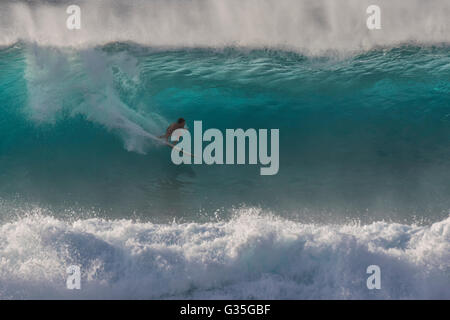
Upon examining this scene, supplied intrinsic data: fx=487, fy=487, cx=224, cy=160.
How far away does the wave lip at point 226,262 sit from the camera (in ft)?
19.4

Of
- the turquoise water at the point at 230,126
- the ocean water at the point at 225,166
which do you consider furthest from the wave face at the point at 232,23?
the turquoise water at the point at 230,126

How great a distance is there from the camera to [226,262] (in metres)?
6.22

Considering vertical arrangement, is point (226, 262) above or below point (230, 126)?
below

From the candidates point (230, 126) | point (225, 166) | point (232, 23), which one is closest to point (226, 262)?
point (225, 166)

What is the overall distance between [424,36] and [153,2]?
321 inches

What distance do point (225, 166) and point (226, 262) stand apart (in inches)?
124

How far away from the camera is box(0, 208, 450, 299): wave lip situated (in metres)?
5.92

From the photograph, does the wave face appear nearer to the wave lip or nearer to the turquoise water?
the turquoise water

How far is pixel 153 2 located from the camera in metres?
15.4

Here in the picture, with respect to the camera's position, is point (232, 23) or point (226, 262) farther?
point (232, 23)

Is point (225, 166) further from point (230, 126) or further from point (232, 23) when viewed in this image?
point (232, 23)

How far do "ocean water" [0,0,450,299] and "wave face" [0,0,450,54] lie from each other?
0.20ft

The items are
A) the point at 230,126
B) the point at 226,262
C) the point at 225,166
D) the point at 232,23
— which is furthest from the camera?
the point at 232,23

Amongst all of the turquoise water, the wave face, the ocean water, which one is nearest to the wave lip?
the ocean water
